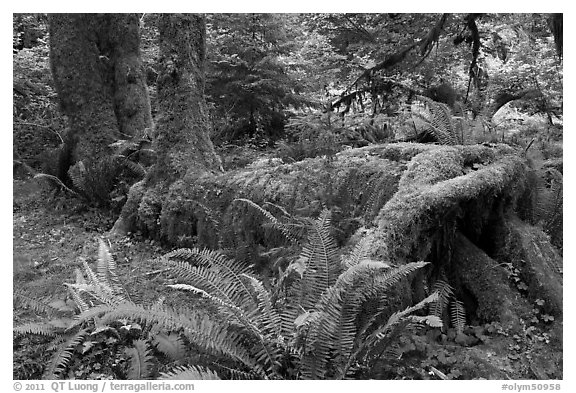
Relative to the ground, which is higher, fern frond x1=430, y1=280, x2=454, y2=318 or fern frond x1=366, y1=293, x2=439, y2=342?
fern frond x1=366, y1=293, x2=439, y2=342

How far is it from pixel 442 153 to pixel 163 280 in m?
3.23

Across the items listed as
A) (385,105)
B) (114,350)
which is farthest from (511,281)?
(385,105)

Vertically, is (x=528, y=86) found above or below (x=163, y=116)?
above

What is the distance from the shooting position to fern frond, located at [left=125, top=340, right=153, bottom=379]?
10.0 ft

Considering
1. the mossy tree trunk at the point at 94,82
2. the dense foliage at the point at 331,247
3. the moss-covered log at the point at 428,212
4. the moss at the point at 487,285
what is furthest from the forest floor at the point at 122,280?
the mossy tree trunk at the point at 94,82

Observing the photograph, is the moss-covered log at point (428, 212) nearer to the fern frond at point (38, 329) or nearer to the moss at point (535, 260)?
the moss at point (535, 260)

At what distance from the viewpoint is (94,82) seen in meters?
8.69

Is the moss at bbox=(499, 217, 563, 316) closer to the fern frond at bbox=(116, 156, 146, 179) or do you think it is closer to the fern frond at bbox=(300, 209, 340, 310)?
the fern frond at bbox=(300, 209, 340, 310)

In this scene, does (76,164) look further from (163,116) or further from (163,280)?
(163,280)

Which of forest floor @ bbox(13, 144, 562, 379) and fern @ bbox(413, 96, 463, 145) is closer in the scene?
forest floor @ bbox(13, 144, 562, 379)

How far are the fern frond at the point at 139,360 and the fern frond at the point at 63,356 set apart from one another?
1.54 feet

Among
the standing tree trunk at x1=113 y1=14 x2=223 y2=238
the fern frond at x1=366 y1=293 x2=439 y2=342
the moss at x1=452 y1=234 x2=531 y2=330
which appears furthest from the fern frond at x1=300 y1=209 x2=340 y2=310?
the standing tree trunk at x1=113 y1=14 x2=223 y2=238

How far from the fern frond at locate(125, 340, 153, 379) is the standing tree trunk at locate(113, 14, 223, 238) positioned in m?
3.08
